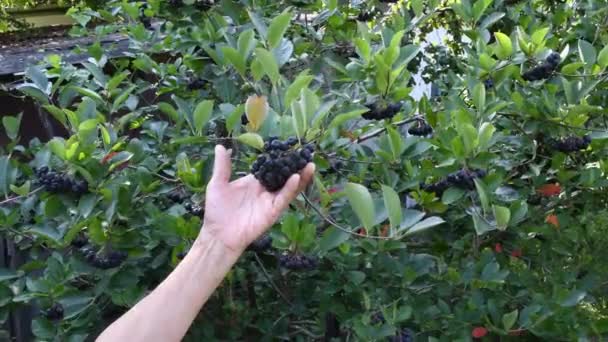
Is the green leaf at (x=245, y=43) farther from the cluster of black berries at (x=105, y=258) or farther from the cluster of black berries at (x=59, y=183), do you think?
the cluster of black berries at (x=105, y=258)

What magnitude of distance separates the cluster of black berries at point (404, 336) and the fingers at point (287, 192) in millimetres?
971

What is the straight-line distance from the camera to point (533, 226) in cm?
258

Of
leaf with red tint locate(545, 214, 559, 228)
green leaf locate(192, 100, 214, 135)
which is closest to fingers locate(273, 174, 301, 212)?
green leaf locate(192, 100, 214, 135)

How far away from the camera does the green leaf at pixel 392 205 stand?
1.73 metres

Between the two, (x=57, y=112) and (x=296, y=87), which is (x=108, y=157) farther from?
(x=296, y=87)

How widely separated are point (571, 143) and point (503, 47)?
33 cm

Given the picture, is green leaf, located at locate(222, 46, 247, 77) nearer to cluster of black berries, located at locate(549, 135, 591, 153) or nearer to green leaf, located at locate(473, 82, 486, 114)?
green leaf, located at locate(473, 82, 486, 114)

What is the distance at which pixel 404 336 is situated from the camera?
257cm

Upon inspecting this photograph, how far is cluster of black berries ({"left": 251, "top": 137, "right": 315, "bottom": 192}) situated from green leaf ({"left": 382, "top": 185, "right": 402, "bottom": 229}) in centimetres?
21

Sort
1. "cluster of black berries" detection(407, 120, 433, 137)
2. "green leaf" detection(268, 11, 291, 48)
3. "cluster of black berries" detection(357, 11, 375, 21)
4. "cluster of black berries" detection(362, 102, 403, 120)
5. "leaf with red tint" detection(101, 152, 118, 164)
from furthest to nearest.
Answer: "cluster of black berries" detection(357, 11, 375, 21) → "cluster of black berries" detection(407, 120, 433, 137) → "cluster of black berries" detection(362, 102, 403, 120) → "leaf with red tint" detection(101, 152, 118, 164) → "green leaf" detection(268, 11, 291, 48)

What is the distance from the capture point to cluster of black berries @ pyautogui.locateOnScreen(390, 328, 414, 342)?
238 cm

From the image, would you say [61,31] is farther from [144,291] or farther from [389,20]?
[144,291]

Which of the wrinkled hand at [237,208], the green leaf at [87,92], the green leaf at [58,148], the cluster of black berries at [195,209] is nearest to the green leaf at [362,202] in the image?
the wrinkled hand at [237,208]

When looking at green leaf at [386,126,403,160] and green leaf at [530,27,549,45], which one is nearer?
green leaf at [386,126,403,160]
